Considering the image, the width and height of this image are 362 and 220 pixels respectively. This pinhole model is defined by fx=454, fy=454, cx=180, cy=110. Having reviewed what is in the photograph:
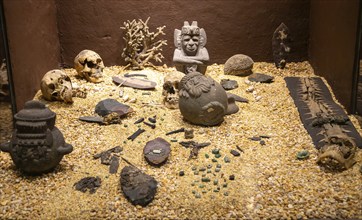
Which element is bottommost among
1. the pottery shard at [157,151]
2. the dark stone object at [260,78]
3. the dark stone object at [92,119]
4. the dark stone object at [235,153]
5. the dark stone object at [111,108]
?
the dark stone object at [235,153]

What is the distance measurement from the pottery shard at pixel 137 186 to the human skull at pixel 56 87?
180 centimetres

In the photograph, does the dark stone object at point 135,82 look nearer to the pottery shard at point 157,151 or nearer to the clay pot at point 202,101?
the clay pot at point 202,101

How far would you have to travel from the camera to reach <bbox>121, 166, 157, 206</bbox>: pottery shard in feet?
11.8

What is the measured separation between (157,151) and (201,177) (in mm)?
530

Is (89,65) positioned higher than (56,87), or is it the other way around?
(89,65)

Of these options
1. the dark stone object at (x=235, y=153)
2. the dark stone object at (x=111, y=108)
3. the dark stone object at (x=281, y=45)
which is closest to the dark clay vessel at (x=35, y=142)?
the dark stone object at (x=111, y=108)

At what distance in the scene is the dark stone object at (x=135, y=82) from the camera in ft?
19.7

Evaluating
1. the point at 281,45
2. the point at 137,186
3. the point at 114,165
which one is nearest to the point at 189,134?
the point at 114,165

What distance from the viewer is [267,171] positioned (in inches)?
160

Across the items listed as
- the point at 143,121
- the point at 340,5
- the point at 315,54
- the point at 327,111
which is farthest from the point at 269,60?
the point at 143,121

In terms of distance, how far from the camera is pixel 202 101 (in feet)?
15.7

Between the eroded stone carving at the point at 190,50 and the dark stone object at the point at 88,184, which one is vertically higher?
the eroded stone carving at the point at 190,50

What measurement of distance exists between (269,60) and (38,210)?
462 centimetres

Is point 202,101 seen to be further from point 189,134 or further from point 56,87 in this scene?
point 56,87
